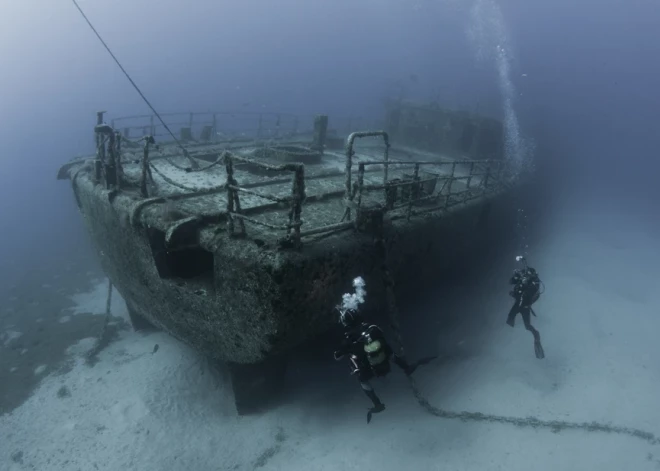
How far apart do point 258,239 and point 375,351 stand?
2.40 m

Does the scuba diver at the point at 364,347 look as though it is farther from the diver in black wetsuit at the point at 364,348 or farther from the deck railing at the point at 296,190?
the deck railing at the point at 296,190

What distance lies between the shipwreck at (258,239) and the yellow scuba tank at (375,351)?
109cm

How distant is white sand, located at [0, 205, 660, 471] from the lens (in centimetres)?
717

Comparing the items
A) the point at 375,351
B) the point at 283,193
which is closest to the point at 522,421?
the point at 375,351

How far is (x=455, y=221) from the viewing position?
9.26 m

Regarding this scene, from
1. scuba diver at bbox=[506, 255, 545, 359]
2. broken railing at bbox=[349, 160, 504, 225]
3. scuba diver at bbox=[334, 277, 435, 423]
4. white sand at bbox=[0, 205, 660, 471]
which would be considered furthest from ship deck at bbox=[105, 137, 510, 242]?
white sand at bbox=[0, 205, 660, 471]

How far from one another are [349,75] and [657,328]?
127 meters

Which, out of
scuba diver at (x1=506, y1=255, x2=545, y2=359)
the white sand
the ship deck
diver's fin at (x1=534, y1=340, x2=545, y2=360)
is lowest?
the white sand

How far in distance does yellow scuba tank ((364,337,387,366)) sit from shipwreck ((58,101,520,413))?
1087 millimetres

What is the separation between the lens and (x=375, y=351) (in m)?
5.68

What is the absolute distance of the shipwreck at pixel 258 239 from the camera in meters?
5.98

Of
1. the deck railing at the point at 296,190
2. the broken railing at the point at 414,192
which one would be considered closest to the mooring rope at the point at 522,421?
the broken railing at the point at 414,192

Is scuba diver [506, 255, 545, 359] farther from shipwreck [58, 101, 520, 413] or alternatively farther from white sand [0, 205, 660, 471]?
shipwreck [58, 101, 520, 413]

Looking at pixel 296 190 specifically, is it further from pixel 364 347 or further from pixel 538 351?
pixel 538 351
